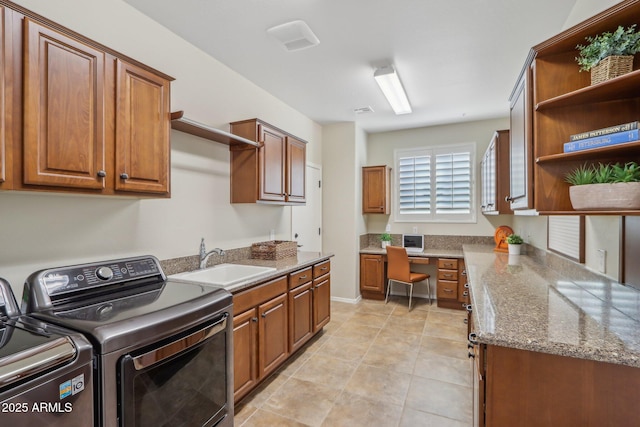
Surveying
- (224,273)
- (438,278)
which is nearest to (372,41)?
(224,273)

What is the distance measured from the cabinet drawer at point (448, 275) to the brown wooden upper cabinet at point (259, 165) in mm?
2603

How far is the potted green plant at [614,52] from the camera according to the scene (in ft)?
3.93

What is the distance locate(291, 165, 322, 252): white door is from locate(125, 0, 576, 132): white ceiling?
126 centimetres

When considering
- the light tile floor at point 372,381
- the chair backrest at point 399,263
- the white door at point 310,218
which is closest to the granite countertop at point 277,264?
the white door at point 310,218

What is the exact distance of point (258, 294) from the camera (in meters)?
2.23

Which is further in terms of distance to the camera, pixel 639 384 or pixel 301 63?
pixel 301 63

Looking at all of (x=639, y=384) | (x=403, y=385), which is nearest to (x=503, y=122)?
(x=403, y=385)

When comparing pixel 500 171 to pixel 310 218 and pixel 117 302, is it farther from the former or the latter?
pixel 117 302

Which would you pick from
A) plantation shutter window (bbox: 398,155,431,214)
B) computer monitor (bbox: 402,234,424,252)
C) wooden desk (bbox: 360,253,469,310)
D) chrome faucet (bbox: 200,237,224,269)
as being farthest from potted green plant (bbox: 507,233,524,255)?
chrome faucet (bbox: 200,237,224,269)

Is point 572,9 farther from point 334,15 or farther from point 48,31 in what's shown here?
point 48,31

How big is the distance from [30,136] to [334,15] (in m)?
1.91

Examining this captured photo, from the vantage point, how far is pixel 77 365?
1004 mm

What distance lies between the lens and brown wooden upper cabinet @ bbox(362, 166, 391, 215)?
4.90 metres

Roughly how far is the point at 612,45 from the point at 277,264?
248 centimetres
